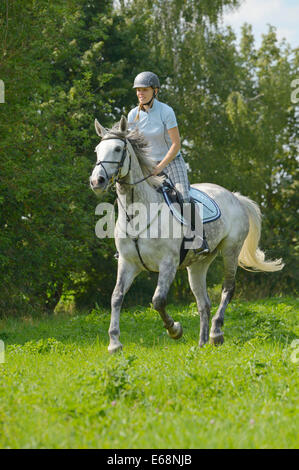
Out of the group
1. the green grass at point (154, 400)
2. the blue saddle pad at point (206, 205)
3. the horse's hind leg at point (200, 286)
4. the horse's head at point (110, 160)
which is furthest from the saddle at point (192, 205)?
the green grass at point (154, 400)

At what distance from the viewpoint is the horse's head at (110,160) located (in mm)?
6422

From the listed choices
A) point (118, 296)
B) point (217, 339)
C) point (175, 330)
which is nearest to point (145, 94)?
point (118, 296)

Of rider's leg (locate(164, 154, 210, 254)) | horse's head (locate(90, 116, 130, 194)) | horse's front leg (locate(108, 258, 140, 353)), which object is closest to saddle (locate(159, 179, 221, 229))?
rider's leg (locate(164, 154, 210, 254))

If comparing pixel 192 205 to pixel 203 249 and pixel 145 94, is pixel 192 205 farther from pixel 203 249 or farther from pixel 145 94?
pixel 145 94

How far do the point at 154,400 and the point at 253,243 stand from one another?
593 cm

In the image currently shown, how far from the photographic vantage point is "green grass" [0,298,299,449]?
155 inches

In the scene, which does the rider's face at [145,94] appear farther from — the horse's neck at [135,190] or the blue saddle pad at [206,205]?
the blue saddle pad at [206,205]

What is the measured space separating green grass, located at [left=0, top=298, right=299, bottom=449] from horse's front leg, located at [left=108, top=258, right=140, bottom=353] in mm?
340

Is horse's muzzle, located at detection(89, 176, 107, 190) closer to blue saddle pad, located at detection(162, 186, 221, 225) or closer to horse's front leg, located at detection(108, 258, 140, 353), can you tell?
horse's front leg, located at detection(108, 258, 140, 353)

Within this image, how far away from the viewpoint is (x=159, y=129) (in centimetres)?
786

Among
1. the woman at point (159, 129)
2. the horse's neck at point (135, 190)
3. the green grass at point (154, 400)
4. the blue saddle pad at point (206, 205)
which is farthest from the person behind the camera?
the blue saddle pad at point (206, 205)

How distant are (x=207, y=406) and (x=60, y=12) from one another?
1308 cm

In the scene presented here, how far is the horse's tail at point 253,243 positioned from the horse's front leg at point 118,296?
3.36 m
